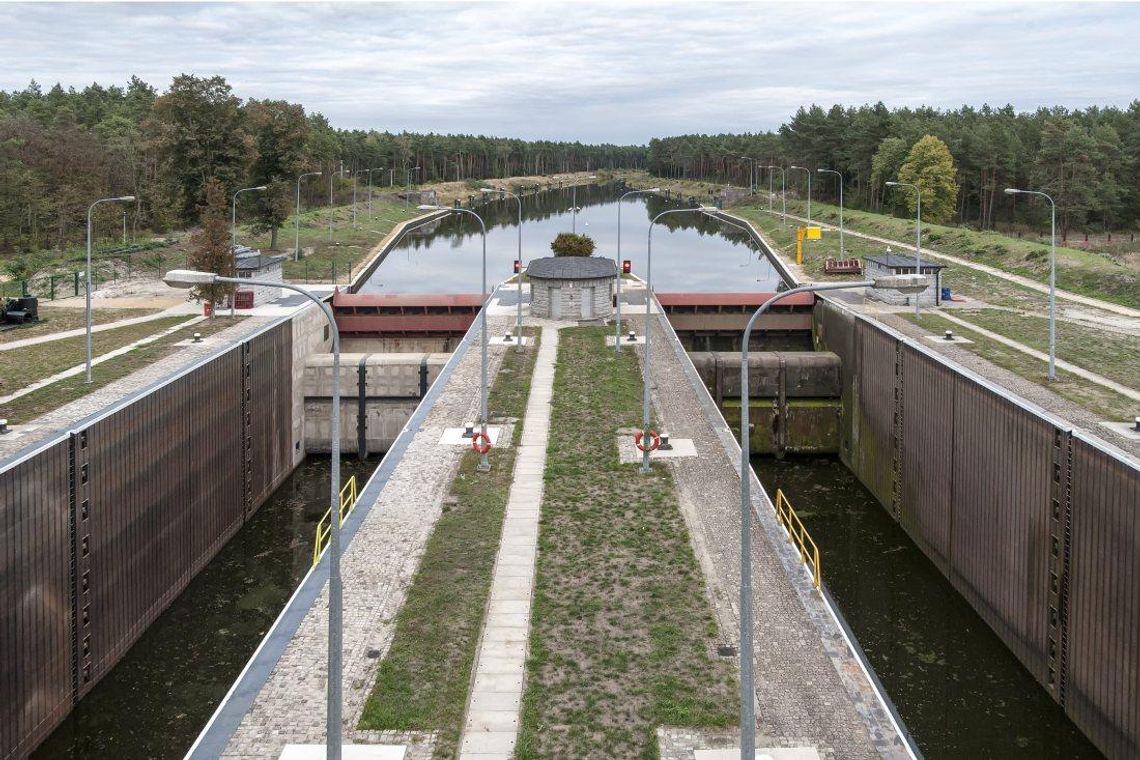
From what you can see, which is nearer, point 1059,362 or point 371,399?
point 1059,362

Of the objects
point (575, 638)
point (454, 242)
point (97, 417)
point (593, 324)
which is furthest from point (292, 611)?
point (454, 242)

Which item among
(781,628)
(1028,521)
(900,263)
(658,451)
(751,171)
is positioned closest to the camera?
(781,628)

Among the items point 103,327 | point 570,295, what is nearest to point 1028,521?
Answer: point 570,295

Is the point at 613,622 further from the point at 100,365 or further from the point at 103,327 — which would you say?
the point at 103,327

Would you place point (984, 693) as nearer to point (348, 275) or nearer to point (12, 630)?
point (12, 630)

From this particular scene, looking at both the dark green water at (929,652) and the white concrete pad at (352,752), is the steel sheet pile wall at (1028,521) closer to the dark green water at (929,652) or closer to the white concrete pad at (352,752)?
the dark green water at (929,652)

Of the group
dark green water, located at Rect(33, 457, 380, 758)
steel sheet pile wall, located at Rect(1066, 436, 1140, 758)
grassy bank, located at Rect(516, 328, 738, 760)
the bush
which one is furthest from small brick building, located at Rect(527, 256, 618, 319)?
steel sheet pile wall, located at Rect(1066, 436, 1140, 758)

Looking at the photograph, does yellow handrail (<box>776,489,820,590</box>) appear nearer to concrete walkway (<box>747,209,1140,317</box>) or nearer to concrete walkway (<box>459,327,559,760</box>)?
concrete walkway (<box>459,327,559,760</box>)
